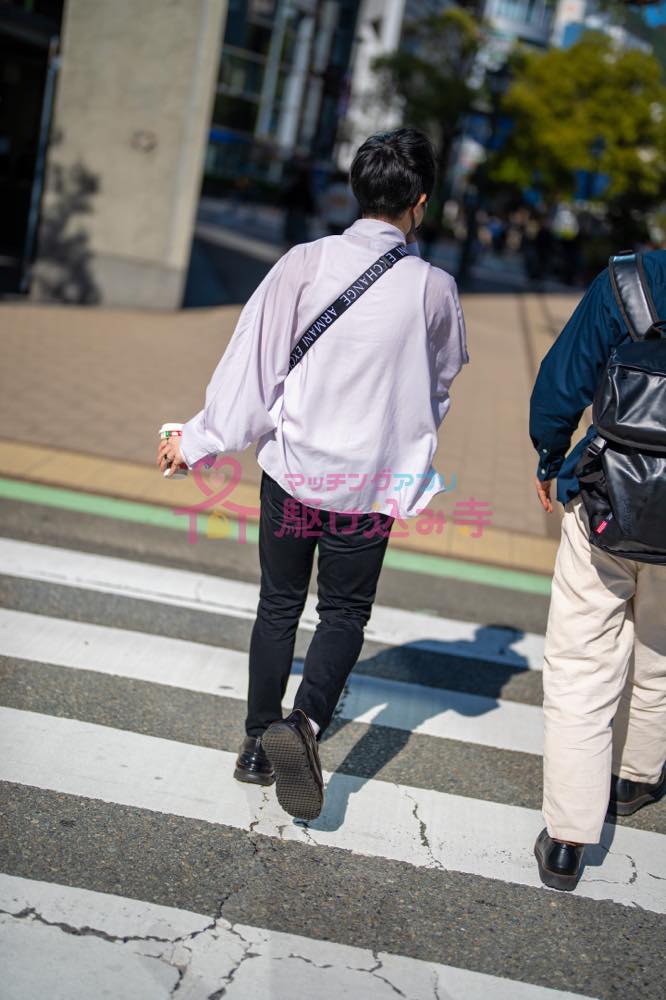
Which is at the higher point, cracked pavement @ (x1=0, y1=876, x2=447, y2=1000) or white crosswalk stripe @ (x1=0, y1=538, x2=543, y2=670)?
cracked pavement @ (x1=0, y1=876, x2=447, y2=1000)

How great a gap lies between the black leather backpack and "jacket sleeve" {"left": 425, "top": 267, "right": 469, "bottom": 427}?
438 mm

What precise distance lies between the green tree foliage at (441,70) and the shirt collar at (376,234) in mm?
34816

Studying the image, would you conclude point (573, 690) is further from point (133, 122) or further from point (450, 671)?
point (133, 122)

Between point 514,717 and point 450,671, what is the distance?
0.45m

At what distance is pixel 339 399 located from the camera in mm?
2965

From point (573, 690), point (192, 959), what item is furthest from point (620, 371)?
point (192, 959)

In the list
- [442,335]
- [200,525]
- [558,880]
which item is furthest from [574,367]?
[200,525]

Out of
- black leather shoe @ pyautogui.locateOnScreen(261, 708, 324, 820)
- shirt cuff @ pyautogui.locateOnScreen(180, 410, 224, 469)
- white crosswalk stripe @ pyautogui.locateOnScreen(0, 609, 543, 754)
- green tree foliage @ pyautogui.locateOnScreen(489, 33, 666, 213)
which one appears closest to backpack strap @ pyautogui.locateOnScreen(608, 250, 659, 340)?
shirt cuff @ pyautogui.locateOnScreen(180, 410, 224, 469)

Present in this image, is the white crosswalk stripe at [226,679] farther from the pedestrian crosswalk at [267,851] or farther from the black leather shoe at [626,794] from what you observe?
the black leather shoe at [626,794]

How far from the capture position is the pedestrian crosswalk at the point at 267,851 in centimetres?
258

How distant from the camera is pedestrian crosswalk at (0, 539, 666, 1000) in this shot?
2.58m

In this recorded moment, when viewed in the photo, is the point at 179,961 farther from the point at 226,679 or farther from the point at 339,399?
the point at 226,679

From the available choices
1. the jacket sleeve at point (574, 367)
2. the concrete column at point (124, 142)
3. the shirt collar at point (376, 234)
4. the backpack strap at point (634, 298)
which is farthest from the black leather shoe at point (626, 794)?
the concrete column at point (124, 142)

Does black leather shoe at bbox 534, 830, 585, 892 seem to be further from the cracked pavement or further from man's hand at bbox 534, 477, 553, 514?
man's hand at bbox 534, 477, 553, 514
